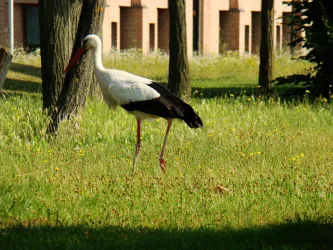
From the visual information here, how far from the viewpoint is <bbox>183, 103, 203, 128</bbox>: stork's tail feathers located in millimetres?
11141

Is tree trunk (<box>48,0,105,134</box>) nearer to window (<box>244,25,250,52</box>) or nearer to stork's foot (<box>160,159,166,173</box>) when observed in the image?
stork's foot (<box>160,159,166,173</box>)

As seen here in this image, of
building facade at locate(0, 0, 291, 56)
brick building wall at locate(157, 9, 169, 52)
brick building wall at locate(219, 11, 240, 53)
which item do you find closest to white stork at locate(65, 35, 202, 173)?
building facade at locate(0, 0, 291, 56)

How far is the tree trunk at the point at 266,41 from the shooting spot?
1026 inches

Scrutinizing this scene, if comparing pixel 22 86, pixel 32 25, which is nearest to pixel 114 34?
pixel 32 25

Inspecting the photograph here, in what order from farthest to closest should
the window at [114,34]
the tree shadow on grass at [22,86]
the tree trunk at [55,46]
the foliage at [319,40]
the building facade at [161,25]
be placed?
the window at [114,34], the building facade at [161,25], the tree shadow on grass at [22,86], the foliage at [319,40], the tree trunk at [55,46]

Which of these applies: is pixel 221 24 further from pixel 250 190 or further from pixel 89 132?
pixel 250 190

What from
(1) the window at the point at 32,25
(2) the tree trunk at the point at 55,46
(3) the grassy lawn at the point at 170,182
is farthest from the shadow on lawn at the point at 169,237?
(1) the window at the point at 32,25

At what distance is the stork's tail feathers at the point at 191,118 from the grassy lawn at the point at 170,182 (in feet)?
1.67

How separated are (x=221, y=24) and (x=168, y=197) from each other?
4897 centimetres

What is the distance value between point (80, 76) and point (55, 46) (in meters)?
1.41

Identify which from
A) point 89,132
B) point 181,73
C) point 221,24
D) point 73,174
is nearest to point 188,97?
point 181,73

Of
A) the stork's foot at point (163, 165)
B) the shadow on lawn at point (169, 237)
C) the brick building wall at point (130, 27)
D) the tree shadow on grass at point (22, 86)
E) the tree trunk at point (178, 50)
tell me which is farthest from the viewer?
the brick building wall at point (130, 27)

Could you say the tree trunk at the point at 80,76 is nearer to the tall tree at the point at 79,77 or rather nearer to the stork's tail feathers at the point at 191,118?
the tall tree at the point at 79,77

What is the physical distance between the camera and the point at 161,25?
50.8 m
